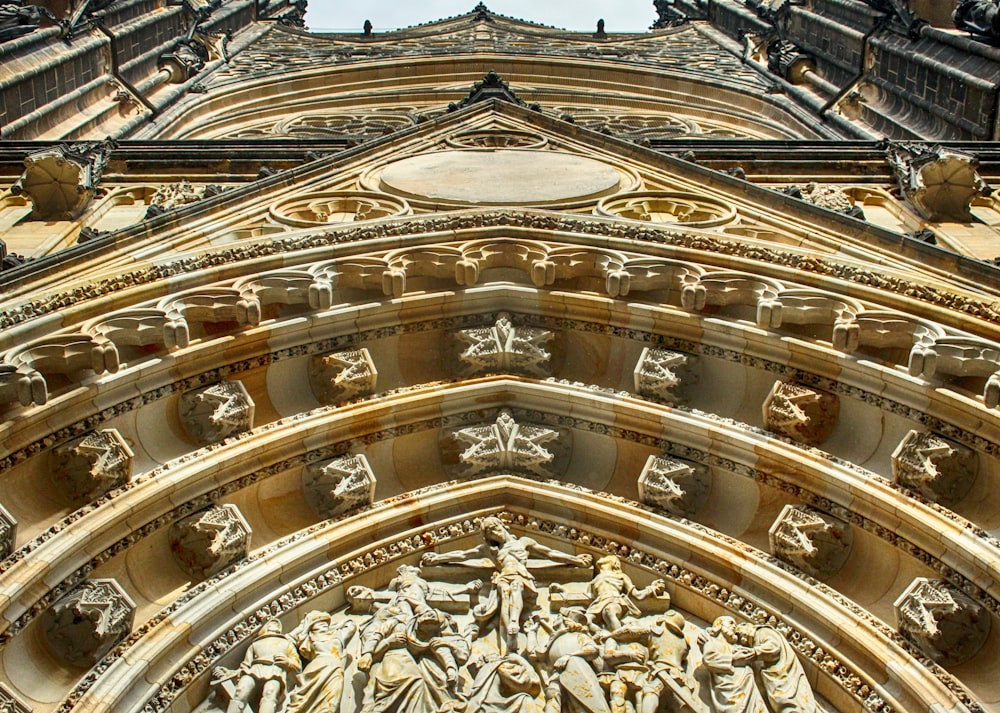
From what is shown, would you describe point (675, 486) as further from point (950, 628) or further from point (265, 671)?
point (265, 671)

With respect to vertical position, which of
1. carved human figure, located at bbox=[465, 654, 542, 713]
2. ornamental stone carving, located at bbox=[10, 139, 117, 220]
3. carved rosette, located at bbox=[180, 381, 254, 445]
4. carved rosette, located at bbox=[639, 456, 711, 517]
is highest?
ornamental stone carving, located at bbox=[10, 139, 117, 220]

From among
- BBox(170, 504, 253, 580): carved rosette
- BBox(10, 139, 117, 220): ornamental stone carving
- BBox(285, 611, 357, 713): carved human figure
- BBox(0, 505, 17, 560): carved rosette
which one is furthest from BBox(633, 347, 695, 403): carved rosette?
BBox(10, 139, 117, 220): ornamental stone carving

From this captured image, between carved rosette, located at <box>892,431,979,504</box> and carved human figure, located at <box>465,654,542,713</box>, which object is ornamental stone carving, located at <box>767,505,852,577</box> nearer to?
carved rosette, located at <box>892,431,979,504</box>

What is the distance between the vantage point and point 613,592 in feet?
26.1

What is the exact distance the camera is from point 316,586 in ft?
26.0

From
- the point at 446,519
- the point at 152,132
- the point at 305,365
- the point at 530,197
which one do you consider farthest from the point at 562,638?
the point at 152,132

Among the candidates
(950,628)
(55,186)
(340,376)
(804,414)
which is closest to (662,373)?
(804,414)

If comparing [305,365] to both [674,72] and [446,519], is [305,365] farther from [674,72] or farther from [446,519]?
[674,72]

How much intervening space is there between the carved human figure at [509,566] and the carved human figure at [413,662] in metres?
0.33

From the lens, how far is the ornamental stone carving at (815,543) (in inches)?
307

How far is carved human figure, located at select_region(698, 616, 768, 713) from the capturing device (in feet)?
23.0

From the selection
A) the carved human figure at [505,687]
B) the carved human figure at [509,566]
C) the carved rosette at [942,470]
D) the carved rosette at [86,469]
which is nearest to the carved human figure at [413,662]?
the carved human figure at [505,687]

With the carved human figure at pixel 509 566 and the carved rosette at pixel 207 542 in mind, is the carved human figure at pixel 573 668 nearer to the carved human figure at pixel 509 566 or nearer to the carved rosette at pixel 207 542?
the carved human figure at pixel 509 566

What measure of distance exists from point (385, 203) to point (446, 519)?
11.9 feet
